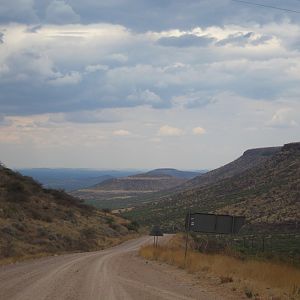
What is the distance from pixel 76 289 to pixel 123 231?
181 ft

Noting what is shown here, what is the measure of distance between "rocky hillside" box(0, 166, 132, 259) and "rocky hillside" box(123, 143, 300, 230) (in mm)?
24262

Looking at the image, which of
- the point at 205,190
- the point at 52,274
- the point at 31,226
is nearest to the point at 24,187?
the point at 31,226

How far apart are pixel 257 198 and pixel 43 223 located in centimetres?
5775

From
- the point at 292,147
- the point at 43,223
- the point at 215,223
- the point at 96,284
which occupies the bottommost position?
the point at 43,223

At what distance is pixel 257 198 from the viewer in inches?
3745

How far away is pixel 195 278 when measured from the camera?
18641mm

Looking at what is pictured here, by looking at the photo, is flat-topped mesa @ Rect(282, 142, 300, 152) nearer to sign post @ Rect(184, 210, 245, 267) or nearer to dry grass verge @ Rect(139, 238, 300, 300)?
dry grass verge @ Rect(139, 238, 300, 300)

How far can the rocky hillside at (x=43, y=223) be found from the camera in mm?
36188

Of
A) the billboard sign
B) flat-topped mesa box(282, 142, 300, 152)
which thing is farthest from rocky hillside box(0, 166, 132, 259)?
flat-topped mesa box(282, 142, 300, 152)

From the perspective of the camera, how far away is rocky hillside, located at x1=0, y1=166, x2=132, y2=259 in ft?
119

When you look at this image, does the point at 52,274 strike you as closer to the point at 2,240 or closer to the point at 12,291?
the point at 12,291

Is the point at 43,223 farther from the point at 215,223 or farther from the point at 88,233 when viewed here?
the point at 215,223

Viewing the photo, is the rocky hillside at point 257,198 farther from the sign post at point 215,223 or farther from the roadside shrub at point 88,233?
the sign post at point 215,223

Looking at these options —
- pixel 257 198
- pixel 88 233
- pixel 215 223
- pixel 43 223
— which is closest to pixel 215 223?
pixel 215 223
